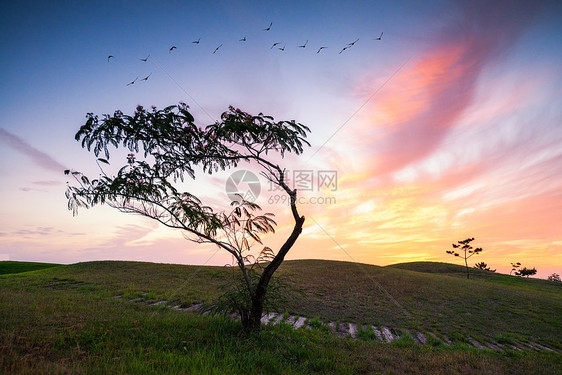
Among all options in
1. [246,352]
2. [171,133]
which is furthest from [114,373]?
[171,133]

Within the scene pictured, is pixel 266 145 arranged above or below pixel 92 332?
above

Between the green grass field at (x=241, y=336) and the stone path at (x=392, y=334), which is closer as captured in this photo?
the green grass field at (x=241, y=336)

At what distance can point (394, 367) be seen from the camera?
6535mm

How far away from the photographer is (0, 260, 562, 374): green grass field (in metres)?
5.00

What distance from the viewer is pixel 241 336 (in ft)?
23.2

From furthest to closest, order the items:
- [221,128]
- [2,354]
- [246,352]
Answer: [221,128] → [246,352] → [2,354]

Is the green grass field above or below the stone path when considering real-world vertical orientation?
above

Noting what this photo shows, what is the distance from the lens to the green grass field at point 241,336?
5004 mm

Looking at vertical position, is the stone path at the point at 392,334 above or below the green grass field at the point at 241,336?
below

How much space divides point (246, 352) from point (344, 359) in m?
2.43

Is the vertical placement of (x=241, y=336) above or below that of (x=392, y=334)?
above

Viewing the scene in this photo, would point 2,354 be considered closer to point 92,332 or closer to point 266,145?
point 92,332

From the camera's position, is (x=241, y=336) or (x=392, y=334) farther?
(x=392, y=334)

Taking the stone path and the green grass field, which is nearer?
the green grass field
